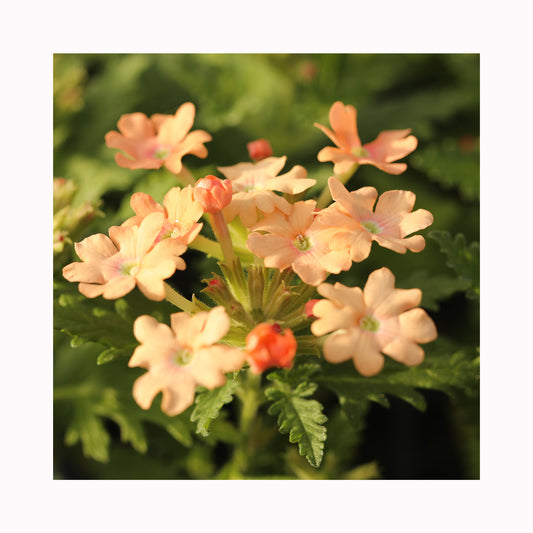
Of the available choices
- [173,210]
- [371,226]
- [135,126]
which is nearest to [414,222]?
[371,226]

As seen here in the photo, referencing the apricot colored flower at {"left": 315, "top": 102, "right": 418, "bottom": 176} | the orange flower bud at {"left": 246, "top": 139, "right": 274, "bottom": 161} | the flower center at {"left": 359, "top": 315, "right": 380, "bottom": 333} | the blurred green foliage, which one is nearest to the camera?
the flower center at {"left": 359, "top": 315, "right": 380, "bottom": 333}

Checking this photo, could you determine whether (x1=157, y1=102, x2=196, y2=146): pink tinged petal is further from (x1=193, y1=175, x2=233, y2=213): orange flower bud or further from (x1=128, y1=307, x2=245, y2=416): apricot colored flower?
(x1=128, y1=307, x2=245, y2=416): apricot colored flower

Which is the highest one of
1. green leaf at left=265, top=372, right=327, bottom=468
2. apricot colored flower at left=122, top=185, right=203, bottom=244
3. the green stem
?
apricot colored flower at left=122, top=185, right=203, bottom=244

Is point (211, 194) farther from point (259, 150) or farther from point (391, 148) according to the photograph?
point (391, 148)

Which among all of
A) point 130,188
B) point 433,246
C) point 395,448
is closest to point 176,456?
point 395,448

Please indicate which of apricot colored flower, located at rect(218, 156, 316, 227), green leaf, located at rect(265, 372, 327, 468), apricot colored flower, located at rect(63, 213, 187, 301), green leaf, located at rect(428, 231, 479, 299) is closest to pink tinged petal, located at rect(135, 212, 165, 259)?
apricot colored flower, located at rect(63, 213, 187, 301)
